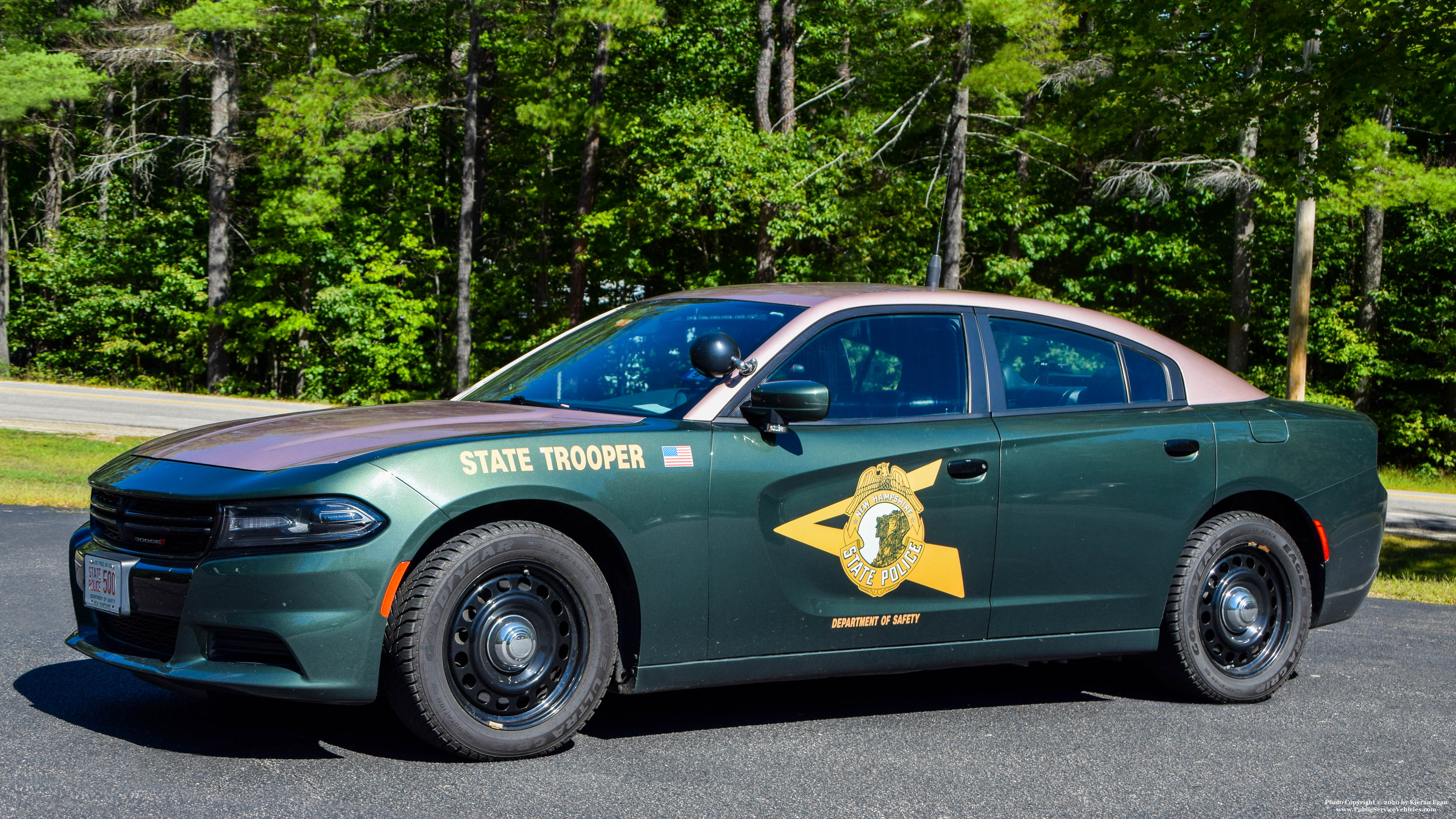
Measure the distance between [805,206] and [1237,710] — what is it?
21.6 m

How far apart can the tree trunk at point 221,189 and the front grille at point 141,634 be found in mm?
32142

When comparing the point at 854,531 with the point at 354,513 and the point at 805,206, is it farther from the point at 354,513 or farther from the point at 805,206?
the point at 805,206

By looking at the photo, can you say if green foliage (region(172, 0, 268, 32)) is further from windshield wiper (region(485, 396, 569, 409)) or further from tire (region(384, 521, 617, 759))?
tire (region(384, 521, 617, 759))

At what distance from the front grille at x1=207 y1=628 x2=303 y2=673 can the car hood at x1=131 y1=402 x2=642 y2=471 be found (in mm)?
486

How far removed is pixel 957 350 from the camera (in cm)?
505

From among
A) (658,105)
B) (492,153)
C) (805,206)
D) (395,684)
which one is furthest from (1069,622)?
(492,153)

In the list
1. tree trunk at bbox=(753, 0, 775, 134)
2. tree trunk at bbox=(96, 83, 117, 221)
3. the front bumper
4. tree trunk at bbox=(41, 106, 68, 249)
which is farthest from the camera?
tree trunk at bbox=(41, 106, 68, 249)

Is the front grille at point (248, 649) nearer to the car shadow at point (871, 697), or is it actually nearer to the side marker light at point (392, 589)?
the side marker light at point (392, 589)

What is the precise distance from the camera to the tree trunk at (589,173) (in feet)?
102

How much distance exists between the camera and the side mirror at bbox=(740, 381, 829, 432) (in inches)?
170

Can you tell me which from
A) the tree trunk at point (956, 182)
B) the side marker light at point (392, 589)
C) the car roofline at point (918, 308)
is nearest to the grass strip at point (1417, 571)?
the car roofline at point (918, 308)

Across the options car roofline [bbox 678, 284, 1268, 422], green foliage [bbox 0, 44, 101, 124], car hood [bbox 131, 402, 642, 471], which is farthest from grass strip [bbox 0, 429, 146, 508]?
green foliage [bbox 0, 44, 101, 124]

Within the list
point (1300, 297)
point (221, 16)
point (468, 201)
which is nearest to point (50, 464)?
point (1300, 297)

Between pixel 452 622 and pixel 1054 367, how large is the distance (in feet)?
8.88
